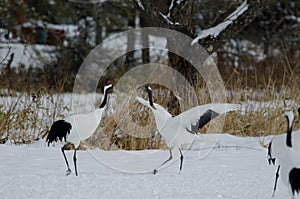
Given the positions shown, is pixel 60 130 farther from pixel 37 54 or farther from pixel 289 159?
pixel 37 54

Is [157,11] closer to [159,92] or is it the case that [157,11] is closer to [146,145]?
[159,92]

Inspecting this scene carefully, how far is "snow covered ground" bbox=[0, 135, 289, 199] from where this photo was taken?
→ 4.36m

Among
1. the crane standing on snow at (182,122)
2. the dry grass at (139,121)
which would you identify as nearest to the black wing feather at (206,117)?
the crane standing on snow at (182,122)

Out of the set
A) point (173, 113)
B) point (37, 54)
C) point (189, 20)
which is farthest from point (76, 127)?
point (37, 54)

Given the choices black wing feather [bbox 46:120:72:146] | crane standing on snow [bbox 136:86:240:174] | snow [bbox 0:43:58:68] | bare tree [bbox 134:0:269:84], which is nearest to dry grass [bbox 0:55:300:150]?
bare tree [bbox 134:0:269:84]

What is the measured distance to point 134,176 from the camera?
4883 millimetres

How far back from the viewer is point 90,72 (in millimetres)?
14477

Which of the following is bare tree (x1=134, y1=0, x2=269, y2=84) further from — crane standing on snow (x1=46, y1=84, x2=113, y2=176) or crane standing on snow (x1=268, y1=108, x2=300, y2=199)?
crane standing on snow (x1=268, y1=108, x2=300, y2=199)

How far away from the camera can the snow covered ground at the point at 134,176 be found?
4363 mm

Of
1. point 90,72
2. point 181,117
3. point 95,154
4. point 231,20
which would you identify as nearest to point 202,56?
point 231,20

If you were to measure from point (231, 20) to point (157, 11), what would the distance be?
1187 millimetres

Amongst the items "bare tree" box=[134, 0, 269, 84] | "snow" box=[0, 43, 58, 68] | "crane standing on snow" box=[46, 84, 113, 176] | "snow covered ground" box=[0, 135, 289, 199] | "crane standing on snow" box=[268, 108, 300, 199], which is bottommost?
"snow covered ground" box=[0, 135, 289, 199]

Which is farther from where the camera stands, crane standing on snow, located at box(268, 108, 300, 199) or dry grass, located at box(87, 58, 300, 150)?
dry grass, located at box(87, 58, 300, 150)

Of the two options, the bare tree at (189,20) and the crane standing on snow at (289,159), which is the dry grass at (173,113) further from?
the crane standing on snow at (289,159)
